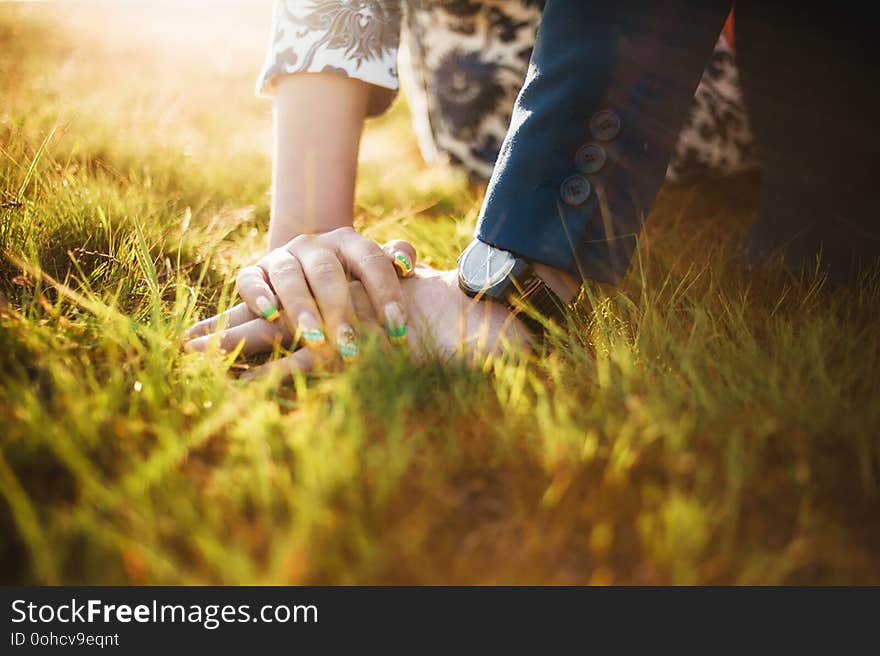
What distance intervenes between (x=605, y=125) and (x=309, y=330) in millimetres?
649

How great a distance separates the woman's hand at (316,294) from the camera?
3.66 ft

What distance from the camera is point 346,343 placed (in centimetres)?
108

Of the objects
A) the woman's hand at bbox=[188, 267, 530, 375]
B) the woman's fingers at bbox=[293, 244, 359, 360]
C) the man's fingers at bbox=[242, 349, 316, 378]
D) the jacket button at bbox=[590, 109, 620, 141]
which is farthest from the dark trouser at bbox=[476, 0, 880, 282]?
the man's fingers at bbox=[242, 349, 316, 378]

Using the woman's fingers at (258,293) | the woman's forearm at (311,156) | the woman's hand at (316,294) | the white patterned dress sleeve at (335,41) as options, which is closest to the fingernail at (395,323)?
the woman's hand at (316,294)

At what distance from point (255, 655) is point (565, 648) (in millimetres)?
349

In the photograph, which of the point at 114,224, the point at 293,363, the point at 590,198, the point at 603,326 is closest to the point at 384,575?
the point at 293,363

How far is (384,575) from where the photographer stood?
26.5 inches

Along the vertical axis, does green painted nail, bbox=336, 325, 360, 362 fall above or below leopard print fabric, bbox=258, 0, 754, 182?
below

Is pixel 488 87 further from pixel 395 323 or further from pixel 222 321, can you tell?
pixel 222 321

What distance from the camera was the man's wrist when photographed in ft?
3.78

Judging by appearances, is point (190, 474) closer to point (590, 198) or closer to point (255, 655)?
point (255, 655)

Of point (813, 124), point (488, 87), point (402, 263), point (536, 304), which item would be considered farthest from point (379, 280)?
point (813, 124)

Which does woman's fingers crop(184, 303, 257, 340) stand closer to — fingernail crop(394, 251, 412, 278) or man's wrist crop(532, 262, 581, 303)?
fingernail crop(394, 251, 412, 278)

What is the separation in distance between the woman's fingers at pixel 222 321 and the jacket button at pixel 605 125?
2.42 feet
